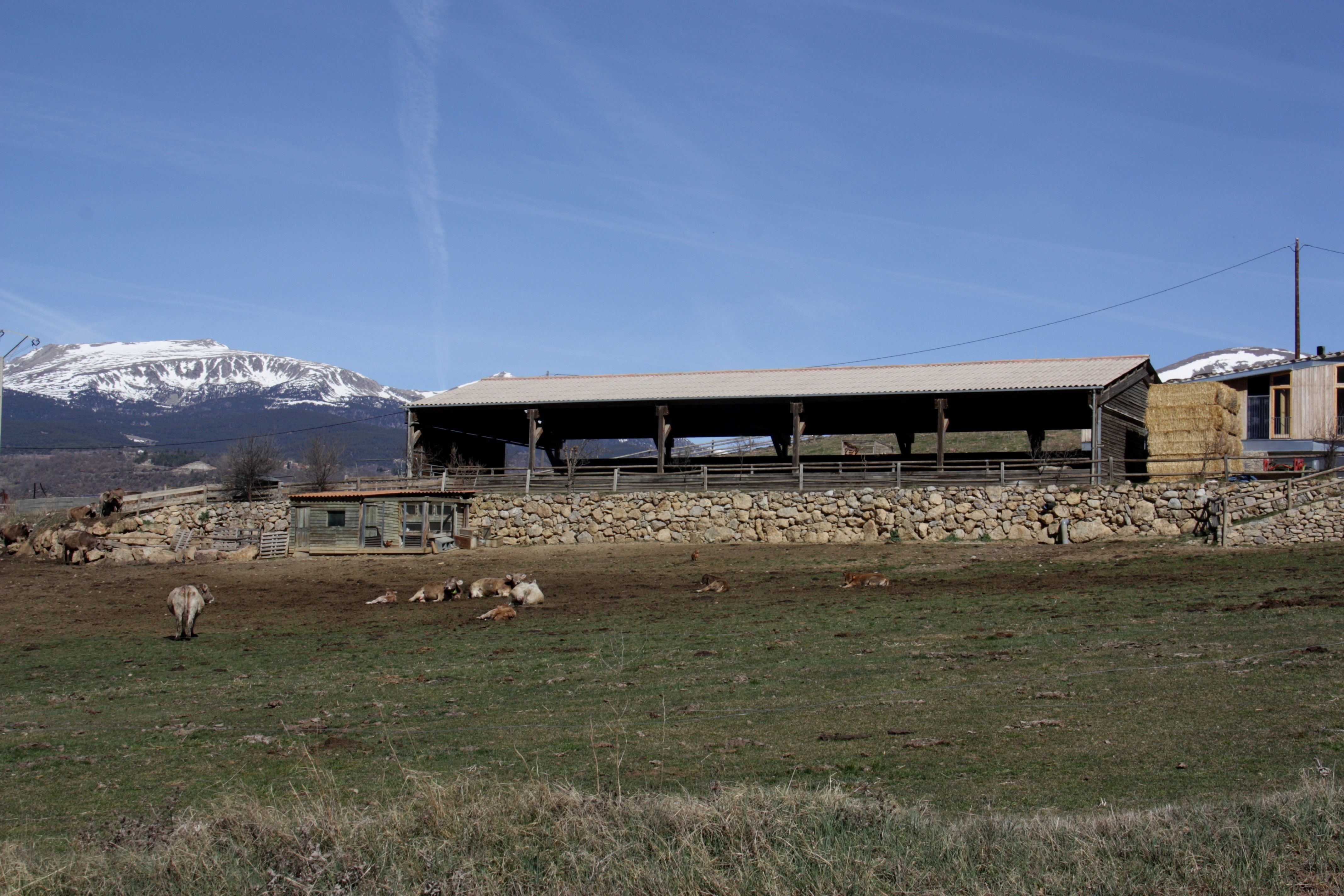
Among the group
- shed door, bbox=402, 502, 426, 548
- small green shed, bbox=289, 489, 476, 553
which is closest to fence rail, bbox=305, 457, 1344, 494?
small green shed, bbox=289, 489, 476, 553

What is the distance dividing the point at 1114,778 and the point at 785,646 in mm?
7389

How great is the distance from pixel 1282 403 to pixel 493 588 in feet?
105

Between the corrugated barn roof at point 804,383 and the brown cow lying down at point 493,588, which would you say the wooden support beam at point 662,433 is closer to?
the corrugated barn roof at point 804,383

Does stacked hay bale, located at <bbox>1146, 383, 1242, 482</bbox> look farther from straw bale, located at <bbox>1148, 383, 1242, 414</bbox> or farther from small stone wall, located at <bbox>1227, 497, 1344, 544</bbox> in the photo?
small stone wall, located at <bbox>1227, 497, 1344, 544</bbox>

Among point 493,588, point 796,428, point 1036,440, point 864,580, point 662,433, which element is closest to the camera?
point 864,580

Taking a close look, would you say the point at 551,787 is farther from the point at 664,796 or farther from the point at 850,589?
the point at 850,589

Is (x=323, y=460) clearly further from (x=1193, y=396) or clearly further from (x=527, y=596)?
(x=1193, y=396)

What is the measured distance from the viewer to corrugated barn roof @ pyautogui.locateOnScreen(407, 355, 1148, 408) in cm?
3709

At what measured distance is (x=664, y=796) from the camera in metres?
7.16

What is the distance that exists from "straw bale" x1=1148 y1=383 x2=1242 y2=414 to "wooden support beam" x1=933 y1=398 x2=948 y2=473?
721cm

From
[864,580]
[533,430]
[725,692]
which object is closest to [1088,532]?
[864,580]

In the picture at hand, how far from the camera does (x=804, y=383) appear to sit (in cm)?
4031

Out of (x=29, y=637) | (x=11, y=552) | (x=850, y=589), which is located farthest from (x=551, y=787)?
(x=11, y=552)

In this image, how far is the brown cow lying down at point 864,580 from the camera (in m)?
22.6
